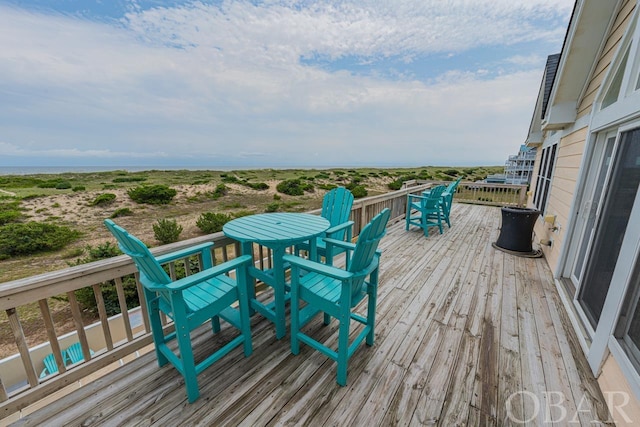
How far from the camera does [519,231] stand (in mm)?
3770

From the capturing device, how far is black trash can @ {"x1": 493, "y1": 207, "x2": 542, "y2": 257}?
3699 mm

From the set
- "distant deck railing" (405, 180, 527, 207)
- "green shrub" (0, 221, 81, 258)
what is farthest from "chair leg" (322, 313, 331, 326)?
"green shrub" (0, 221, 81, 258)

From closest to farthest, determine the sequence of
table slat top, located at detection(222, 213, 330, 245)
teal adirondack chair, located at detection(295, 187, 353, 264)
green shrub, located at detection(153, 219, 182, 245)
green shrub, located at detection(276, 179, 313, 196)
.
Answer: table slat top, located at detection(222, 213, 330, 245) → teal adirondack chair, located at detection(295, 187, 353, 264) → green shrub, located at detection(153, 219, 182, 245) → green shrub, located at detection(276, 179, 313, 196)

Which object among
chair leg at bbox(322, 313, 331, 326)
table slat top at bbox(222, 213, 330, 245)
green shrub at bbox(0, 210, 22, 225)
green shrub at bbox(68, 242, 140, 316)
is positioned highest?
table slat top at bbox(222, 213, 330, 245)

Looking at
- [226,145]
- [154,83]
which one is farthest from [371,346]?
[226,145]

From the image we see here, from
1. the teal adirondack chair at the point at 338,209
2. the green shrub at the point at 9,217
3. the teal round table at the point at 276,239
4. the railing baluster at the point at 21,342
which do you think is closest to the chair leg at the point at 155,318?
the railing baluster at the point at 21,342

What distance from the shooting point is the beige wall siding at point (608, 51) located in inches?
83.9

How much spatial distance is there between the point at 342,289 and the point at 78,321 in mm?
1677

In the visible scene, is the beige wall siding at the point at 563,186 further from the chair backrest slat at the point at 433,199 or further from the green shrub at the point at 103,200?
the green shrub at the point at 103,200

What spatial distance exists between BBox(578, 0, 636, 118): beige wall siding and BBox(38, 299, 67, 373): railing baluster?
495cm

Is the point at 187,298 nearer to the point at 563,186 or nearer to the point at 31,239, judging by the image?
the point at 563,186

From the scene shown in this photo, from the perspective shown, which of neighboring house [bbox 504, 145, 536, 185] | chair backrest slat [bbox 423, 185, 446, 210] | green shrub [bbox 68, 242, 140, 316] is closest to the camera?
green shrub [bbox 68, 242, 140, 316]

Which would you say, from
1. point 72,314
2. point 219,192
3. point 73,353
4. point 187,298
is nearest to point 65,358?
point 73,353

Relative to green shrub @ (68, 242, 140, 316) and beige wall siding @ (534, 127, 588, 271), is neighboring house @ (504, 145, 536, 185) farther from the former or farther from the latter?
green shrub @ (68, 242, 140, 316)
